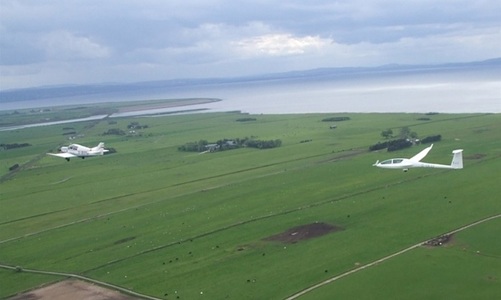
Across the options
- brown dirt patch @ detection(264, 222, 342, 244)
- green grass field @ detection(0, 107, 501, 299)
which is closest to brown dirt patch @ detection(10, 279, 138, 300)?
green grass field @ detection(0, 107, 501, 299)

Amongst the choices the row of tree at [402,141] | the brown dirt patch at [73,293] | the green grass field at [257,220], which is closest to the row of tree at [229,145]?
the green grass field at [257,220]

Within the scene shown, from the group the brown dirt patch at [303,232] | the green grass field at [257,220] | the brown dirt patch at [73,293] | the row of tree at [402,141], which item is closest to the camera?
the green grass field at [257,220]

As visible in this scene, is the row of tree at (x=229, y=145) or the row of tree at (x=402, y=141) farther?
the row of tree at (x=229, y=145)

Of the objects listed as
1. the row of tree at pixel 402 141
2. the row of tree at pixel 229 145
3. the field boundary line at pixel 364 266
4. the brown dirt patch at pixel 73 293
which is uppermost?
the row of tree at pixel 402 141

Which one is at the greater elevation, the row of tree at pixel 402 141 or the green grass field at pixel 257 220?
the row of tree at pixel 402 141

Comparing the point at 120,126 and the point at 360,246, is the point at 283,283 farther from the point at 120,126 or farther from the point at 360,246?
the point at 120,126

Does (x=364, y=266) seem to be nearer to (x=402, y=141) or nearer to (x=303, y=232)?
(x=303, y=232)

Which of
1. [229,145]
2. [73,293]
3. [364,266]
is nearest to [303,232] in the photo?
[364,266]

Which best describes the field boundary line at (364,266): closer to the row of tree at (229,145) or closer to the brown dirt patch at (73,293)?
the brown dirt patch at (73,293)
